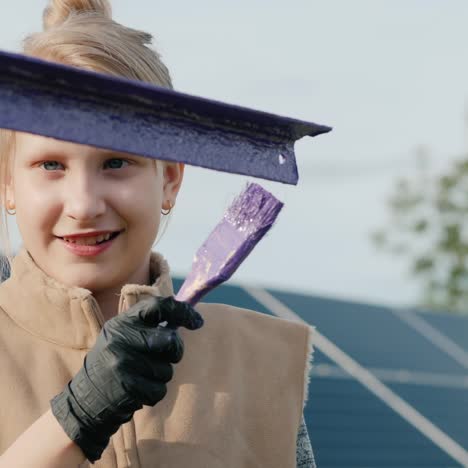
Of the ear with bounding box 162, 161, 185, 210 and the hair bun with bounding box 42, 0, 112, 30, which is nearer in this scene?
the ear with bounding box 162, 161, 185, 210

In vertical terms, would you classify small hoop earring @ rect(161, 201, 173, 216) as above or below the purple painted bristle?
below

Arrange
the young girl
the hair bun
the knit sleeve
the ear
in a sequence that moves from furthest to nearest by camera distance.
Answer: the knit sleeve → the hair bun → the ear → the young girl

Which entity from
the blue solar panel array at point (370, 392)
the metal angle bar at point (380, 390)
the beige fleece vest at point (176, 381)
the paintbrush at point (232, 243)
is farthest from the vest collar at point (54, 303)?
the metal angle bar at point (380, 390)

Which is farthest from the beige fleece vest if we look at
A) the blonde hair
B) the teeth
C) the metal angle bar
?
the metal angle bar

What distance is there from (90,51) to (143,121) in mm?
774

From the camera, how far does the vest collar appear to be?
9.09 ft

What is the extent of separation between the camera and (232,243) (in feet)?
7.93

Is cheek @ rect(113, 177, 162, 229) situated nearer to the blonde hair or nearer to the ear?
the ear

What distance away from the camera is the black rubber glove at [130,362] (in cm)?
232

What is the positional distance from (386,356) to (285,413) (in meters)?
7.55

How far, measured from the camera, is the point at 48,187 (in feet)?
8.86

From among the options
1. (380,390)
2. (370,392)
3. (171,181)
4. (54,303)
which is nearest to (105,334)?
(54,303)

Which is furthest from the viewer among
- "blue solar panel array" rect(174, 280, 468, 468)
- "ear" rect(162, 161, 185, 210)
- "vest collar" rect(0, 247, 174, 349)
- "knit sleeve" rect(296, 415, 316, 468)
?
"blue solar panel array" rect(174, 280, 468, 468)

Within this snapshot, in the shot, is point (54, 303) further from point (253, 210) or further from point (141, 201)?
point (253, 210)
